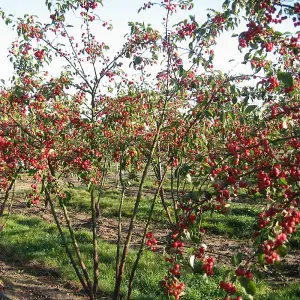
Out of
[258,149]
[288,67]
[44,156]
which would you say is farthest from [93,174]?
[288,67]

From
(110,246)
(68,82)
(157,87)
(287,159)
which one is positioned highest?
(157,87)

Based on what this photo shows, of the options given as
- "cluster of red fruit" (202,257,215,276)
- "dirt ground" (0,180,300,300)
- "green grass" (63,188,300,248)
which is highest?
"green grass" (63,188,300,248)

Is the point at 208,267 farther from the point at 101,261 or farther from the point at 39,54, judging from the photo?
the point at 101,261

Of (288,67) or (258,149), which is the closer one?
(258,149)

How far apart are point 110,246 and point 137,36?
16.6 feet

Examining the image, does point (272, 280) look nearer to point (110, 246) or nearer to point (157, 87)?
point (110, 246)

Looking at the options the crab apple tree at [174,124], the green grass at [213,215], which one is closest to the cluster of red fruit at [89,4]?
the crab apple tree at [174,124]

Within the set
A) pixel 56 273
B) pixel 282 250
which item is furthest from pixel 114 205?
pixel 282 250

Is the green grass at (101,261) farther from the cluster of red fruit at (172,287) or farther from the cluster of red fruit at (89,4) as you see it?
the cluster of red fruit at (89,4)

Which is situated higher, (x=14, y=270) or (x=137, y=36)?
(x=137, y=36)

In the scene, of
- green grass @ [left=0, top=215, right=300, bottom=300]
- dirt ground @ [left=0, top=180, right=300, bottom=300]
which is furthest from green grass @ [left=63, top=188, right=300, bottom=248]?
green grass @ [left=0, top=215, right=300, bottom=300]

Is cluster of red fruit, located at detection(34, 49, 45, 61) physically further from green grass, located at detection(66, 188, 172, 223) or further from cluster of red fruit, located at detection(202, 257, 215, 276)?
green grass, located at detection(66, 188, 172, 223)

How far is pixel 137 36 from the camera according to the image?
530 centimetres

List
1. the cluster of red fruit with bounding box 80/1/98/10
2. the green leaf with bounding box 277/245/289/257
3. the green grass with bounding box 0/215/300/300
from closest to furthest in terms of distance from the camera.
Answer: the green leaf with bounding box 277/245/289/257 < the cluster of red fruit with bounding box 80/1/98/10 < the green grass with bounding box 0/215/300/300
